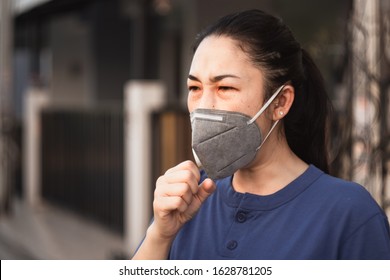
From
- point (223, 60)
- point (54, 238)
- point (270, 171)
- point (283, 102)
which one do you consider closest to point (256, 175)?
point (270, 171)

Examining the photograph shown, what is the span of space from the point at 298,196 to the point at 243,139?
0.22 m

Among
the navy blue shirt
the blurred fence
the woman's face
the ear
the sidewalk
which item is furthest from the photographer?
the blurred fence

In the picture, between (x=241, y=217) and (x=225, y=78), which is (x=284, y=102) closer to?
(x=225, y=78)

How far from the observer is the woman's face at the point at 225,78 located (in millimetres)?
1945

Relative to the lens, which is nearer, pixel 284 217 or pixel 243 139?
pixel 284 217

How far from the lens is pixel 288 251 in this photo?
73.9 inches

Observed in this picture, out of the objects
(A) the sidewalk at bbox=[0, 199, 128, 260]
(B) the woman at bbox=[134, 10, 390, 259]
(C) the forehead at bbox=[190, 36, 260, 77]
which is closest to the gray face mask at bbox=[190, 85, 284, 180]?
(B) the woman at bbox=[134, 10, 390, 259]

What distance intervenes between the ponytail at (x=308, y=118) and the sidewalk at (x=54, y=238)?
17.8 feet

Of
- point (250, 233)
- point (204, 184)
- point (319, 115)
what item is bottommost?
point (250, 233)

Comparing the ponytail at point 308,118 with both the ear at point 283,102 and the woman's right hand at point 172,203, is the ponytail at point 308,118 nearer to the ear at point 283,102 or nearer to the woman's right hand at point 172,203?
the ear at point 283,102

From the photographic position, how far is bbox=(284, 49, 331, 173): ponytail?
216 cm

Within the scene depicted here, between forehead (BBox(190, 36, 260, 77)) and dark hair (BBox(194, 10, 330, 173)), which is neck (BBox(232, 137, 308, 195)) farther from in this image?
forehead (BBox(190, 36, 260, 77))
